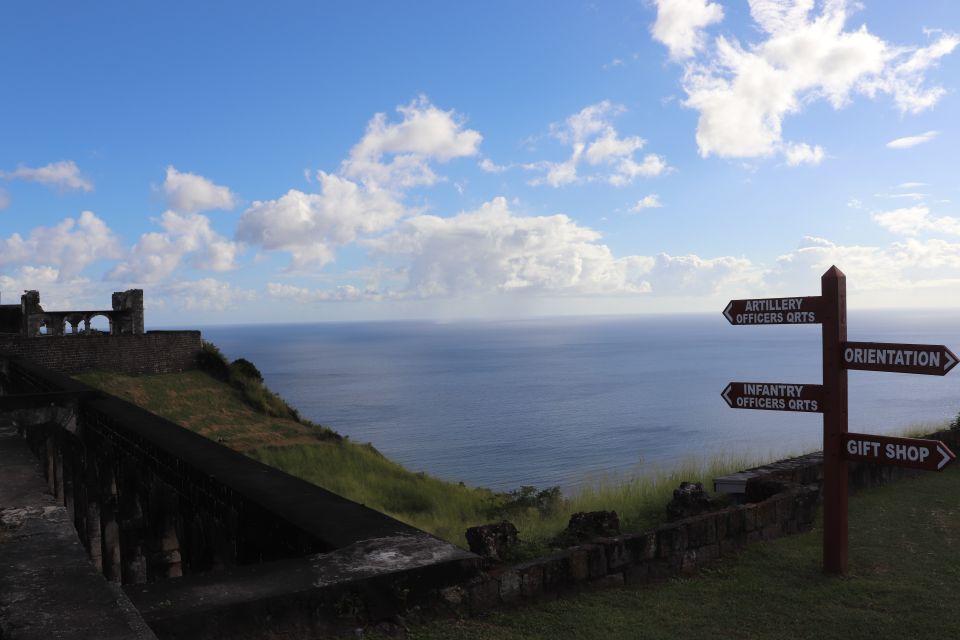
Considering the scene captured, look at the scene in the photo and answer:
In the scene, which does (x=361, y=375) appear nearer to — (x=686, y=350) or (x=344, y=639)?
(x=686, y=350)

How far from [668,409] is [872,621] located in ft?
196

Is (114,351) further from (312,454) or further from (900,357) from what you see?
(900,357)

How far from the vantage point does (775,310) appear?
6770 millimetres

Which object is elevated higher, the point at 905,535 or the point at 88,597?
the point at 88,597

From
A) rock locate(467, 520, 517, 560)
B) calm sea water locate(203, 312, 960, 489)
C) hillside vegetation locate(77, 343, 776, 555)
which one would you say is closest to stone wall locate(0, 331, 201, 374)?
hillside vegetation locate(77, 343, 776, 555)

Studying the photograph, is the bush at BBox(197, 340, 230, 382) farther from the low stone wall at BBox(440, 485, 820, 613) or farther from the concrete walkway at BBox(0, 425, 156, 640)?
the low stone wall at BBox(440, 485, 820, 613)

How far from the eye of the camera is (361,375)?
339 ft

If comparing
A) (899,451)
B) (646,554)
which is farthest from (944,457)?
(646,554)

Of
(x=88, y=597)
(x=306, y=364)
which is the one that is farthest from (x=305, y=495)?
(x=306, y=364)

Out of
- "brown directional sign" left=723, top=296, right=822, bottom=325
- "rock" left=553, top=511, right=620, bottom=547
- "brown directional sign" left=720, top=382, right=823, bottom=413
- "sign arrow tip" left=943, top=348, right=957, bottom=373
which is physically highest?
"brown directional sign" left=723, top=296, right=822, bottom=325

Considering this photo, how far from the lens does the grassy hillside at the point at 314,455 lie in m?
18.0

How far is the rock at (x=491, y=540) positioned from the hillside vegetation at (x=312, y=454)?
23.8 feet

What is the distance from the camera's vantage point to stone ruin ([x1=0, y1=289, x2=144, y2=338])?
26469mm

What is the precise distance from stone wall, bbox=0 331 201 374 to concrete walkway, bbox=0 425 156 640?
22441 mm
